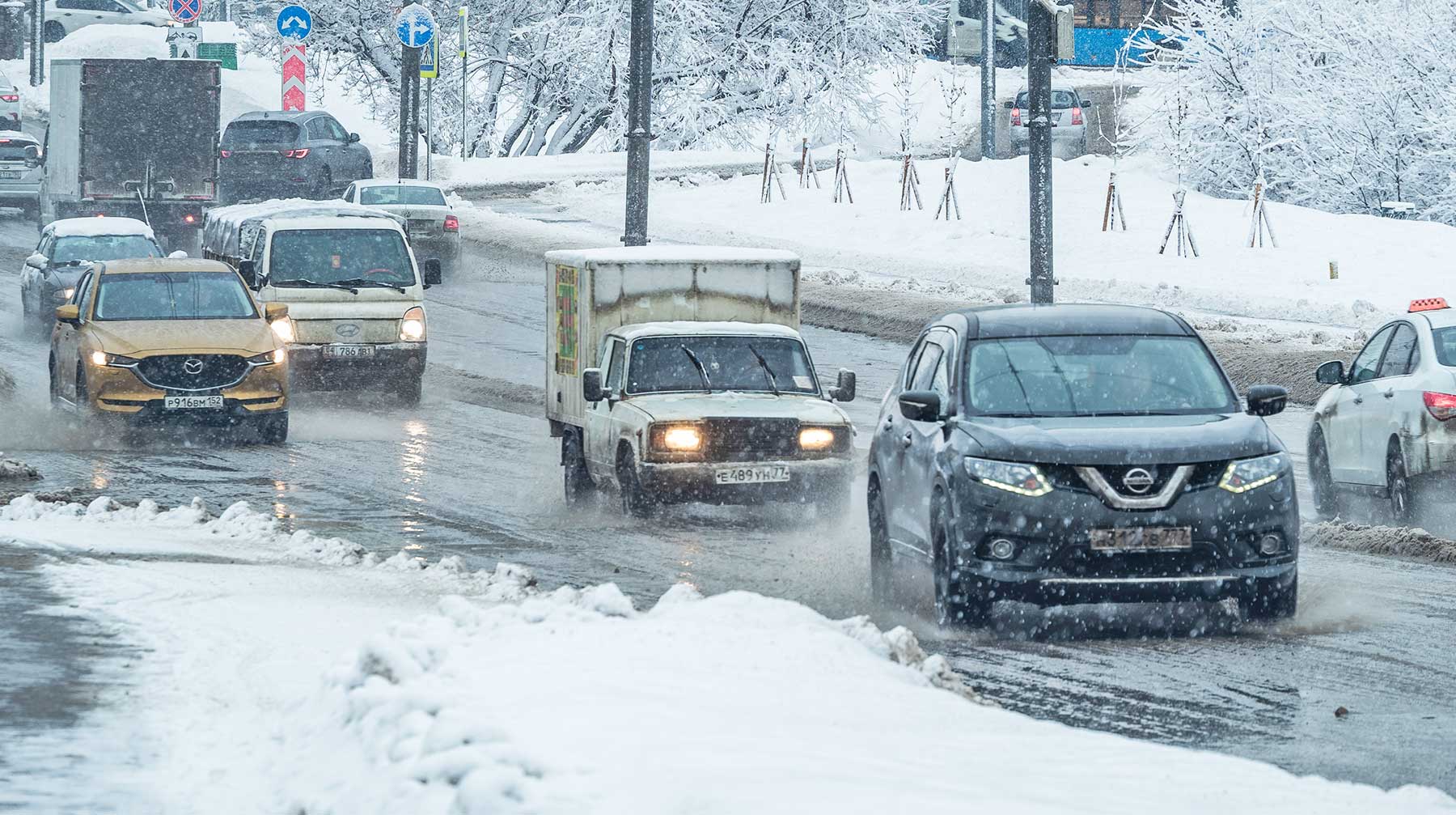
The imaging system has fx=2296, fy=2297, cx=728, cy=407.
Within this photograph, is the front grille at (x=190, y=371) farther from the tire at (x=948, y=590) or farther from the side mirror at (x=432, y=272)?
the tire at (x=948, y=590)

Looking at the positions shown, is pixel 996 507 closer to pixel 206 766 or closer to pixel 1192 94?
pixel 206 766

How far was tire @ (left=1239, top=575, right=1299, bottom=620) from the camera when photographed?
10312 millimetres

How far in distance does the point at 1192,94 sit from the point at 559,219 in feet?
40.1

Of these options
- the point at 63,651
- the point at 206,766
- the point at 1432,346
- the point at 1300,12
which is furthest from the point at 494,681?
the point at 1300,12

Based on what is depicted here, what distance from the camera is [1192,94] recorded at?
42.8 m

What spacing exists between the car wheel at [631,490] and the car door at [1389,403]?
15.3 ft

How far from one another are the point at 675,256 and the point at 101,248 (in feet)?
48.6

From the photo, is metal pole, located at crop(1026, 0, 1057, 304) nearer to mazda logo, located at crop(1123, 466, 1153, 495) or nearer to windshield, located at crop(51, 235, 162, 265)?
mazda logo, located at crop(1123, 466, 1153, 495)

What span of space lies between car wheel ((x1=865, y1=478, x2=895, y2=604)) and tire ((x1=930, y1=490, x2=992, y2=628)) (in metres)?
1.15

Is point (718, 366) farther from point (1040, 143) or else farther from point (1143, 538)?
point (1040, 143)

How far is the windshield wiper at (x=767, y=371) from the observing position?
15.9 m

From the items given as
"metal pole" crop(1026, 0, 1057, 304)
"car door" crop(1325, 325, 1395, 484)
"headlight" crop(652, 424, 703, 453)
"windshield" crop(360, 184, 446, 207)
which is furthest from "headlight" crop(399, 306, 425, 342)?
"windshield" crop(360, 184, 446, 207)

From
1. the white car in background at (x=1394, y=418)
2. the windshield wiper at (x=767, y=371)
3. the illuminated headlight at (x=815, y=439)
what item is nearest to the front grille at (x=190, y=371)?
the windshield wiper at (x=767, y=371)

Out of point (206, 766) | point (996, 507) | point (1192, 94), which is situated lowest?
point (206, 766)
